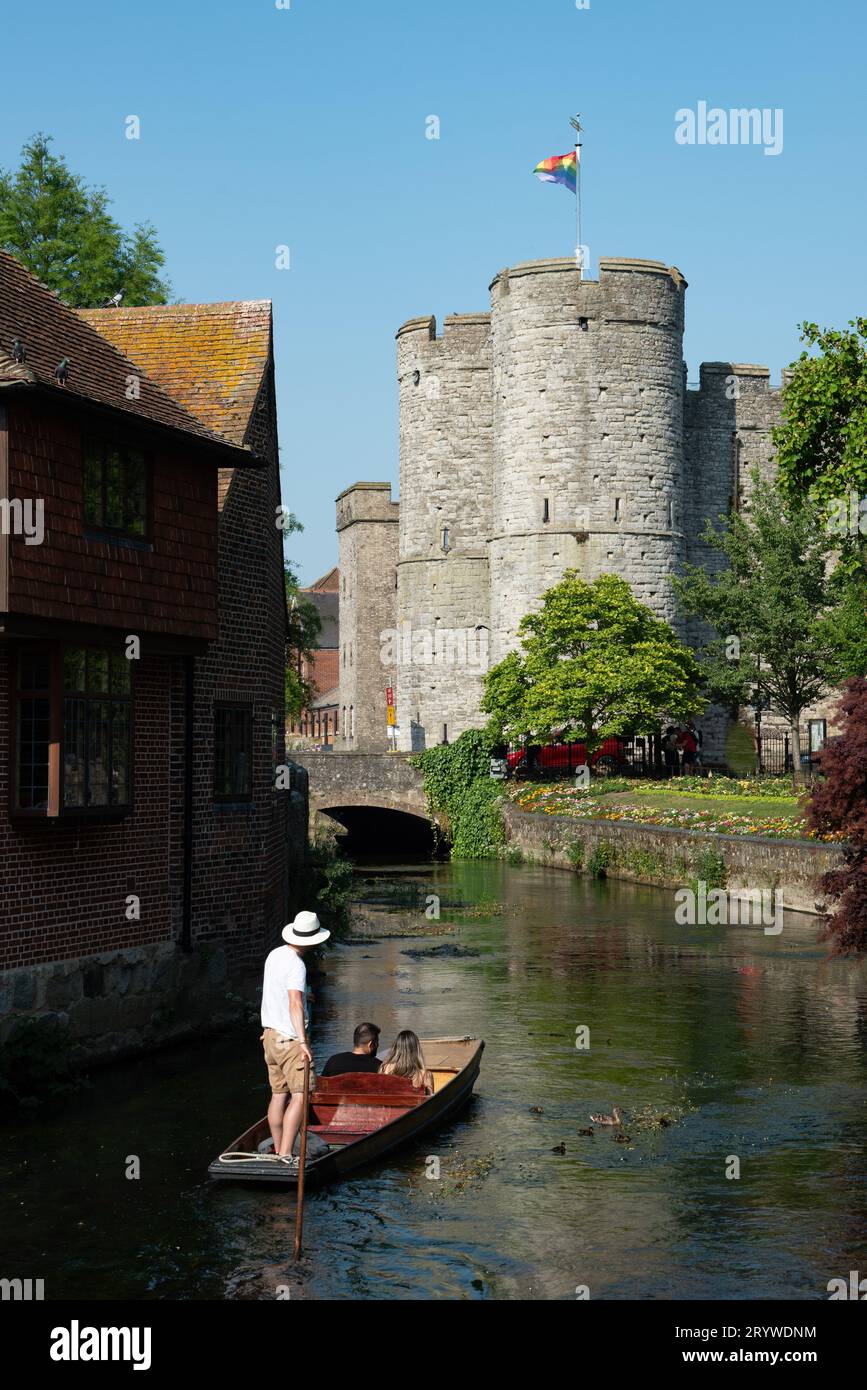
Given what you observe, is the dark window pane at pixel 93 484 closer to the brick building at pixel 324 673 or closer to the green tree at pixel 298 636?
the green tree at pixel 298 636

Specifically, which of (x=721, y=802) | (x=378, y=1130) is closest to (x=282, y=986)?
(x=378, y=1130)

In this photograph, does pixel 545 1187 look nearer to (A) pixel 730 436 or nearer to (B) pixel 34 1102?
(B) pixel 34 1102

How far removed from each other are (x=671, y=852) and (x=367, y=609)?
4596 centimetres

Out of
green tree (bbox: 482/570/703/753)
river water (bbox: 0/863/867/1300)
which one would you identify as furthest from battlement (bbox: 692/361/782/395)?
river water (bbox: 0/863/867/1300)

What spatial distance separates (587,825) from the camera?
44719 mm

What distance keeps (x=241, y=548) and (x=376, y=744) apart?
2357 inches

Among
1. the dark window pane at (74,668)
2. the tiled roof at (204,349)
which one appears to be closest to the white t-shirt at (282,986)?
the dark window pane at (74,668)

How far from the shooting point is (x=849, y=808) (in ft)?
67.1

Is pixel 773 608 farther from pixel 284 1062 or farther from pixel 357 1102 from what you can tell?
pixel 284 1062

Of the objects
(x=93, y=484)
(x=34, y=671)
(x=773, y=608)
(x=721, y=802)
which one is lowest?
(x=721, y=802)

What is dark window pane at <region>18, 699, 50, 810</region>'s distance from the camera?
16609mm

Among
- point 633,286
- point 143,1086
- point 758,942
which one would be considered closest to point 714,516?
point 633,286

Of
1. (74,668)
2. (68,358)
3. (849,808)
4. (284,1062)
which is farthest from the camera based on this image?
(849,808)
